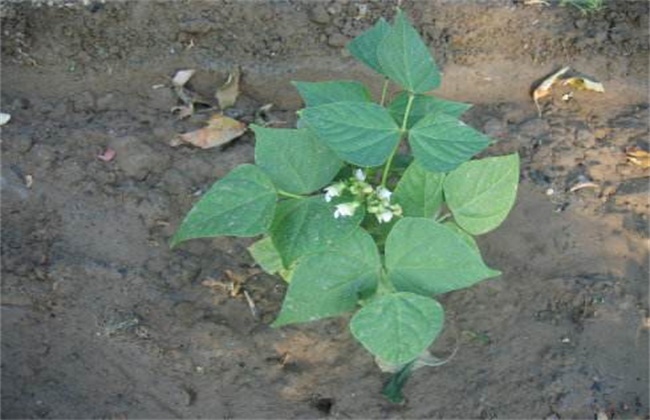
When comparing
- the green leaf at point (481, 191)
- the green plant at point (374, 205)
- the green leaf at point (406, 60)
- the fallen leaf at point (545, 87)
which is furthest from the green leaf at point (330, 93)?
the fallen leaf at point (545, 87)

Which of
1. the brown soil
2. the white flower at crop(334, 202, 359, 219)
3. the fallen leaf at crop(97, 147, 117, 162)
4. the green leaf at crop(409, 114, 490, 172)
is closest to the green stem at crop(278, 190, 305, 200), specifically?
the white flower at crop(334, 202, 359, 219)

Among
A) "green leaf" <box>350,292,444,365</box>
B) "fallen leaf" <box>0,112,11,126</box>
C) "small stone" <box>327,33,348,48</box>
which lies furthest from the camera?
"small stone" <box>327,33,348,48</box>

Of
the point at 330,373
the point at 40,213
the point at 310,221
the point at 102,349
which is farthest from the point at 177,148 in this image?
the point at 310,221

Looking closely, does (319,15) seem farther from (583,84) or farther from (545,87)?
(583,84)

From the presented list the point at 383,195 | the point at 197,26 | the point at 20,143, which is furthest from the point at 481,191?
the point at 20,143

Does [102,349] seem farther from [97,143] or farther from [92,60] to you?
[92,60]

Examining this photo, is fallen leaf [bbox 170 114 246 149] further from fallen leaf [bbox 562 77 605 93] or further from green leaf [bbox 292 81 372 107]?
fallen leaf [bbox 562 77 605 93]
